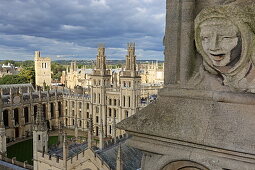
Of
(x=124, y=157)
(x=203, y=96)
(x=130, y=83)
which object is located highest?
(x=203, y=96)

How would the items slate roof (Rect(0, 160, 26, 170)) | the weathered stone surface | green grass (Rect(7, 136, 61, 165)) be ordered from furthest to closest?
green grass (Rect(7, 136, 61, 165)) → slate roof (Rect(0, 160, 26, 170)) → the weathered stone surface

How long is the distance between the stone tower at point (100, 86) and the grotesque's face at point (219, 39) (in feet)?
115

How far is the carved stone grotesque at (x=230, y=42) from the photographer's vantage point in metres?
2.26

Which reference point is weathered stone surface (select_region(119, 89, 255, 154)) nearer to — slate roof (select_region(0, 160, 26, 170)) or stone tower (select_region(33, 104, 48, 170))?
stone tower (select_region(33, 104, 48, 170))

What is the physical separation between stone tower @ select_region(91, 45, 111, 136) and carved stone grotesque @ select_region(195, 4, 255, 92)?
3497 centimetres

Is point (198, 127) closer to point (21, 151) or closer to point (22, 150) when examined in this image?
point (21, 151)

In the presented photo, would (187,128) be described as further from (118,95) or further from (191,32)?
(118,95)

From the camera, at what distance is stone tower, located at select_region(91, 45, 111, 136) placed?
37.5 metres

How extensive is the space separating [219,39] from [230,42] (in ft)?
0.30

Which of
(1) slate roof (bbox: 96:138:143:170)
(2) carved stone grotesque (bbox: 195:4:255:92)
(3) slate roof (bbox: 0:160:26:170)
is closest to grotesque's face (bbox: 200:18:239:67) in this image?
(2) carved stone grotesque (bbox: 195:4:255:92)

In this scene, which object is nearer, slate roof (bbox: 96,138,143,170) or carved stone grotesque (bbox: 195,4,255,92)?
carved stone grotesque (bbox: 195,4,255,92)

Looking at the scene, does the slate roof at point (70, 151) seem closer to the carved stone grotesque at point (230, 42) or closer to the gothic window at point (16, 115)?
the carved stone grotesque at point (230, 42)

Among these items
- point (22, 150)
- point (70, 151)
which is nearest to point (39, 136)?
point (70, 151)

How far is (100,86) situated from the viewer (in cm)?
3797
